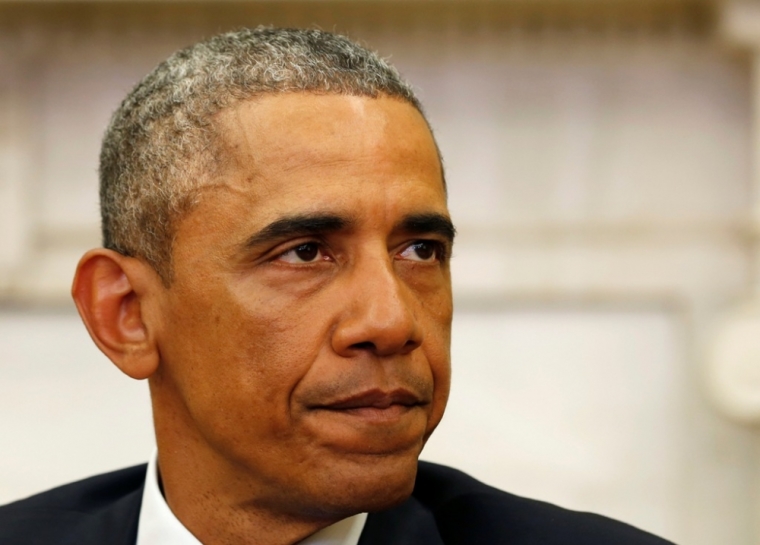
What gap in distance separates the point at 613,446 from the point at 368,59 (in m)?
1.53

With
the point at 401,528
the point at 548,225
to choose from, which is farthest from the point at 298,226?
the point at 548,225

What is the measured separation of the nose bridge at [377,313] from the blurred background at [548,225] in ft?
4.46

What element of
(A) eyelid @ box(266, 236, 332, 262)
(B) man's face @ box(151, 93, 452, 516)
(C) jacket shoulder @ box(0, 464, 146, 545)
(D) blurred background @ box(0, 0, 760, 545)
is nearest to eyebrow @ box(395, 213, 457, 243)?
(B) man's face @ box(151, 93, 452, 516)

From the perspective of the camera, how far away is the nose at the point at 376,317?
135 centimetres

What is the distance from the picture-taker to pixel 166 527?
164 centimetres

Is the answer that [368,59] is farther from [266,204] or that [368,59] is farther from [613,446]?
[613,446]

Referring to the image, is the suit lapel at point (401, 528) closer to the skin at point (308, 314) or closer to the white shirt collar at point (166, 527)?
the white shirt collar at point (166, 527)

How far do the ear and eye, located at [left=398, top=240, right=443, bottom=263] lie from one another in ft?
1.24

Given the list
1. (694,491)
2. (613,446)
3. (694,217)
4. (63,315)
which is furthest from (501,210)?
(63,315)

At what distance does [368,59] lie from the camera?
1.59 m

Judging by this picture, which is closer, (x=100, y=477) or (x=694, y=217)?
(x=100, y=477)

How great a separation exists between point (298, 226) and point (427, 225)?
20cm

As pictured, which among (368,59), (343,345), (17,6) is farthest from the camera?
(17,6)

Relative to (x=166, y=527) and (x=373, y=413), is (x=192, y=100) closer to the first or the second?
(x=373, y=413)
